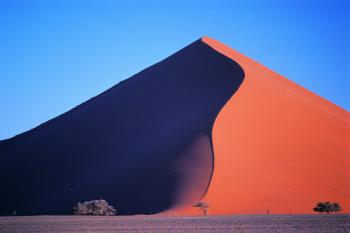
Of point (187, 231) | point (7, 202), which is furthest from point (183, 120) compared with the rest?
point (187, 231)

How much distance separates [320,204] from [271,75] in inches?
952

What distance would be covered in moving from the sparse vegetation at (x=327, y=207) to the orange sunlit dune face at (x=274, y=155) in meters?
0.88

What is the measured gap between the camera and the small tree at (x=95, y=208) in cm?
3247

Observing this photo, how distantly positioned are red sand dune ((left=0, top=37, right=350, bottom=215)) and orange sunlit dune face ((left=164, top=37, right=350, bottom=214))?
77 mm

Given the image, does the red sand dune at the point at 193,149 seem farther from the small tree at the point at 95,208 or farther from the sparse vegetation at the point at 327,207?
the small tree at the point at 95,208

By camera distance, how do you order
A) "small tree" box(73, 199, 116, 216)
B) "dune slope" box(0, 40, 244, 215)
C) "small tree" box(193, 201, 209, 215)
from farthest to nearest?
"dune slope" box(0, 40, 244, 215), "small tree" box(73, 199, 116, 216), "small tree" box(193, 201, 209, 215)

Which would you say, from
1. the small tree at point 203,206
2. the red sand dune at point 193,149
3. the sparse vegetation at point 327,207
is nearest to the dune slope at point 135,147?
the red sand dune at point 193,149

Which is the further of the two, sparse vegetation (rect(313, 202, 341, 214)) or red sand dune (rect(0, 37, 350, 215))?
red sand dune (rect(0, 37, 350, 215))

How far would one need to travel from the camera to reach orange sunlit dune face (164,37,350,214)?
32.8 m

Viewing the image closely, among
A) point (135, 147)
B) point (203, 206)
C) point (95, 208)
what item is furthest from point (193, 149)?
point (95, 208)

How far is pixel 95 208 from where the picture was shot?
32.5m

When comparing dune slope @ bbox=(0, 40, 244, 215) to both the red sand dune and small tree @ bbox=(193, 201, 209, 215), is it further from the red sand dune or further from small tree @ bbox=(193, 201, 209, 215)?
small tree @ bbox=(193, 201, 209, 215)

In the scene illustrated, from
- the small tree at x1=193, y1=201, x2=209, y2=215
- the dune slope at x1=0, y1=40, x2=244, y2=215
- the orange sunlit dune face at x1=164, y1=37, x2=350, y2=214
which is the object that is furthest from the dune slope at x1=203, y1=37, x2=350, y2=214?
the dune slope at x1=0, y1=40, x2=244, y2=215

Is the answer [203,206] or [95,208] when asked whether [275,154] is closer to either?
[203,206]
